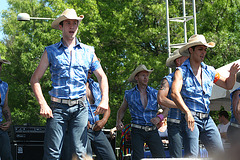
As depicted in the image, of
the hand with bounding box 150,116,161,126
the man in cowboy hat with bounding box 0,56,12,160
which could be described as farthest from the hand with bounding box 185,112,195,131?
the man in cowboy hat with bounding box 0,56,12,160

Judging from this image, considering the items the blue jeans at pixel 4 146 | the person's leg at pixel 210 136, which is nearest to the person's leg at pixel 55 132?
the person's leg at pixel 210 136

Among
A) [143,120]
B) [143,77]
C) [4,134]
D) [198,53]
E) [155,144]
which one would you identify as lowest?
[155,144]

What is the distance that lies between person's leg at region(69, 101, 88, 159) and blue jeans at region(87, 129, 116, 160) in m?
1.42

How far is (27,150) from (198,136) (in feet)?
18.3

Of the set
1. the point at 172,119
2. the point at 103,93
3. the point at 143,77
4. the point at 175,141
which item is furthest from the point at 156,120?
the point at 103,93

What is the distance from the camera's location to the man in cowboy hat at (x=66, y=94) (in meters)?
4.16

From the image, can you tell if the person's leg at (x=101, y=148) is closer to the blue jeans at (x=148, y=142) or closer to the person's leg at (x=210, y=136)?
the blue jeans at (x=148, y=142)

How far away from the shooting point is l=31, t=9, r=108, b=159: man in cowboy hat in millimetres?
4156

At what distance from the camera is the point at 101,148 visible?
584 cm

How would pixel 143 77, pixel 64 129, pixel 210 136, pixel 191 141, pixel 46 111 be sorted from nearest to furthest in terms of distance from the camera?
pixel 46 111 → pixel 64 129 → pixel 191 141 → pixel 210 136 → pixel 143 77

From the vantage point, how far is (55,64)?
4.32 meters

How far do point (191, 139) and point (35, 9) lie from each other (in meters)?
31.2

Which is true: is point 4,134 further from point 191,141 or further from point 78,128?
point 191,141

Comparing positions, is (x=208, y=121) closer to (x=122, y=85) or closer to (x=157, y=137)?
(x=157, y=137)
